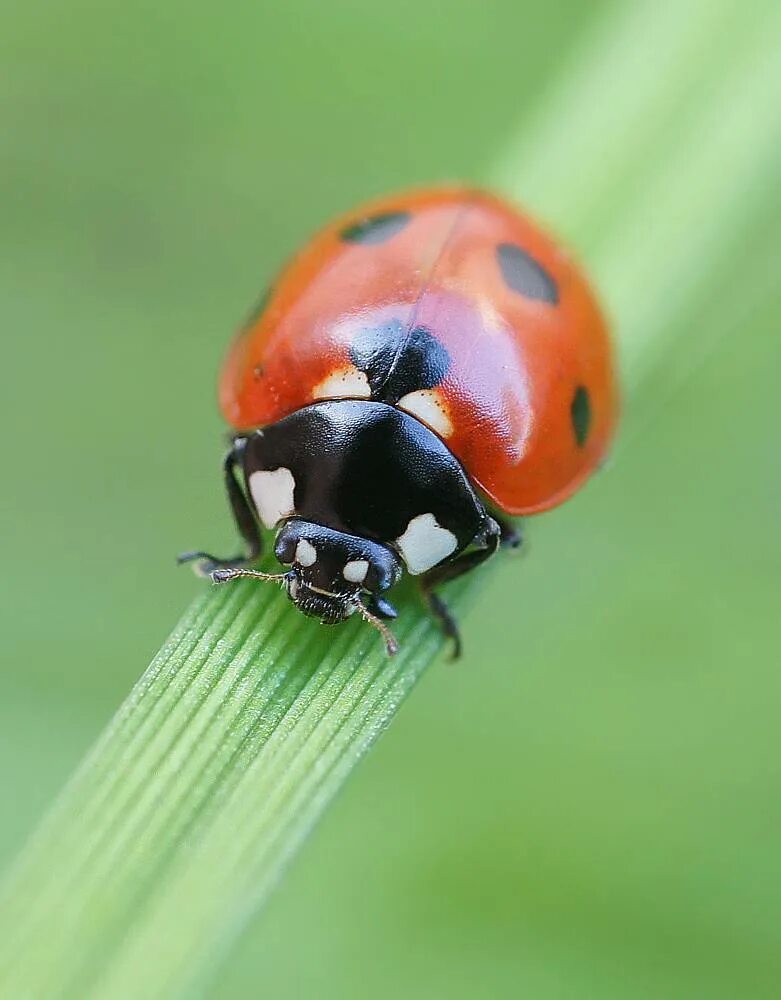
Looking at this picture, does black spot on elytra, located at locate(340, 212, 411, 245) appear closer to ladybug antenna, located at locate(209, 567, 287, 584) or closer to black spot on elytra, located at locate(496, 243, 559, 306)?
black spot on elytra, located at locate(496, 243, 559, 306)

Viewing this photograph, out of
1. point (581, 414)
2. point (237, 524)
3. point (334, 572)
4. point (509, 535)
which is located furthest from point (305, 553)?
point (581, 414)

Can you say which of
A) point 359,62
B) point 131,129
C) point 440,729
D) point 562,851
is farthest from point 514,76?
point 562,851

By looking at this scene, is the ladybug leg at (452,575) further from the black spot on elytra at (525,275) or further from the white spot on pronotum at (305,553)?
the black spot on elytra at (525,275)

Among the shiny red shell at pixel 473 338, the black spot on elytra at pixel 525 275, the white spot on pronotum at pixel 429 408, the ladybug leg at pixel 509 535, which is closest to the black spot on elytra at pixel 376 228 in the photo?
the shiny red shell at pixel 473 338

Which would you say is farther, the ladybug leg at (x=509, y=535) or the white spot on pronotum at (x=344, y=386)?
the ladybug leg at (x=509, y=535)

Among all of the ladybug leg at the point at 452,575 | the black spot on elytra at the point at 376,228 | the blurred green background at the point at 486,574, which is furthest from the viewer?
the blurred green background at the point at 486,574

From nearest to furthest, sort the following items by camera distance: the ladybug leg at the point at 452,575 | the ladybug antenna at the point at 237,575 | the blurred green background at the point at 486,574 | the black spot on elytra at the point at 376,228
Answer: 1. the ladybug antenna at the point at 237,575
2. the ladybug leg at the point at 452,575
3. the black spot on elytra at the point at 376,228
4. the blurred green background at the point at 486,574

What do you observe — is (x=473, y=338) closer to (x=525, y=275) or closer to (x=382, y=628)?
(x=525, y=275)

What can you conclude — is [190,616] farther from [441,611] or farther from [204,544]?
[204,544]
